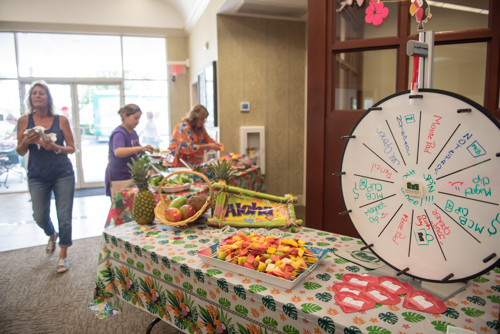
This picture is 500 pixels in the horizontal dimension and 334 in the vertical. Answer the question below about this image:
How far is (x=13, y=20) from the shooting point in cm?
601

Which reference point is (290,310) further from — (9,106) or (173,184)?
(9,106)

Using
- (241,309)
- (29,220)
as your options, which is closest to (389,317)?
(241,309)

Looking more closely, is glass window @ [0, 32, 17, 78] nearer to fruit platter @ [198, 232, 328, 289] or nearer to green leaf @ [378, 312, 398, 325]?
fruit platter @ [198, 232, 328, 289]

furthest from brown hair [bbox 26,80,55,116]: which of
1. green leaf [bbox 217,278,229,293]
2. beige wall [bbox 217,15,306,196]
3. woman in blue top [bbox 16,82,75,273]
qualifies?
green leaf [bbox 217,278,229,293]

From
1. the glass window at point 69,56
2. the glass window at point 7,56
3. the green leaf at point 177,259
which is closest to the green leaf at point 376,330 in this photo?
the green leaf at point 177,259

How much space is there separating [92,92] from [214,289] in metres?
6.65

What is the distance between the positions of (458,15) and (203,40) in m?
4.39

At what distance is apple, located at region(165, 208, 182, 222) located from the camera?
1.49m

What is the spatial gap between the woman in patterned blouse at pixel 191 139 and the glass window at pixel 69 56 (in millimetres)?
4081

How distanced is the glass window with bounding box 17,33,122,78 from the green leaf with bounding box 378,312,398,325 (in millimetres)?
6916

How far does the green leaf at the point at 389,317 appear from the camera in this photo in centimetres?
79

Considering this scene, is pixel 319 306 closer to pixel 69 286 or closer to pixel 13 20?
pixel 69 286

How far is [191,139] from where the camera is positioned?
11.1 feet

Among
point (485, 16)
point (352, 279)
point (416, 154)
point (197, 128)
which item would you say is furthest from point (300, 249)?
point (197, 128)
